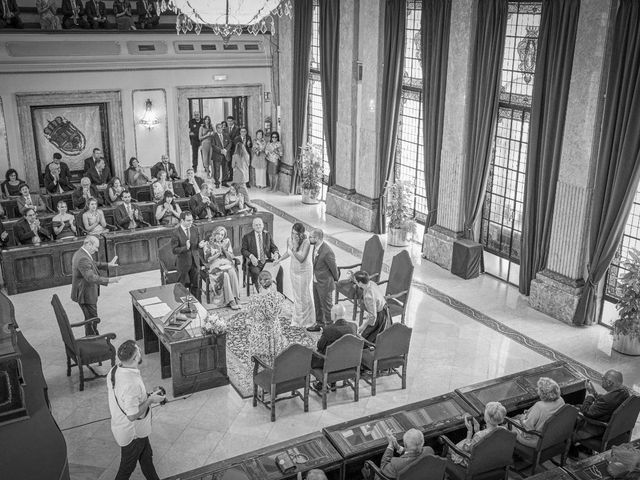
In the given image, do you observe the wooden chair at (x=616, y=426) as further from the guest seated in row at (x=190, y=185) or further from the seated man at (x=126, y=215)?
the guest seated in row at (x=190, y=185)

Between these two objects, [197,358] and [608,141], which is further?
[608,141]

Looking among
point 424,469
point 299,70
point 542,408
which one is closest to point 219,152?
point 299,70

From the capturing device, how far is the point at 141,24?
1614 centimetres

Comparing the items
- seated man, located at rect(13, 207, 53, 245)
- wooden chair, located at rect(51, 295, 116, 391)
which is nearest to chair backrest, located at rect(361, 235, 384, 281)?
wooden chair, located at rect(51, 295, 116, 391)

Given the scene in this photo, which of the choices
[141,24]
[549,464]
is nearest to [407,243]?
[549,464]

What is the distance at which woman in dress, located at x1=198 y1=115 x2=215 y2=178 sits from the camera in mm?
17844

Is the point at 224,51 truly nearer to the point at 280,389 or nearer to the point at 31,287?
the point at 31,287

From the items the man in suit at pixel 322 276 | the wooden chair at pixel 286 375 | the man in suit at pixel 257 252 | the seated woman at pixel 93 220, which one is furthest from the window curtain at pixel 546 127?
the seated woman at pixel 93 220

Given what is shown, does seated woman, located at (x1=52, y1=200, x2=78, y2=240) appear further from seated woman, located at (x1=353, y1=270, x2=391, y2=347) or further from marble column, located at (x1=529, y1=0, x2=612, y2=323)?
marble column, located at (x1=529, y1=0, x2=612, y2=323)

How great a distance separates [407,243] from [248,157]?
573 cm

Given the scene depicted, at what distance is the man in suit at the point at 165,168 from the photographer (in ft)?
51.0

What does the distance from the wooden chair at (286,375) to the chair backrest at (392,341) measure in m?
0.94

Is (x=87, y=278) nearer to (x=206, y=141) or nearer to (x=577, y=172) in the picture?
(x=577, y=172)

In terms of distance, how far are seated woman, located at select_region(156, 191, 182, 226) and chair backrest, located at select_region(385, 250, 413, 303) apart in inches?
172
